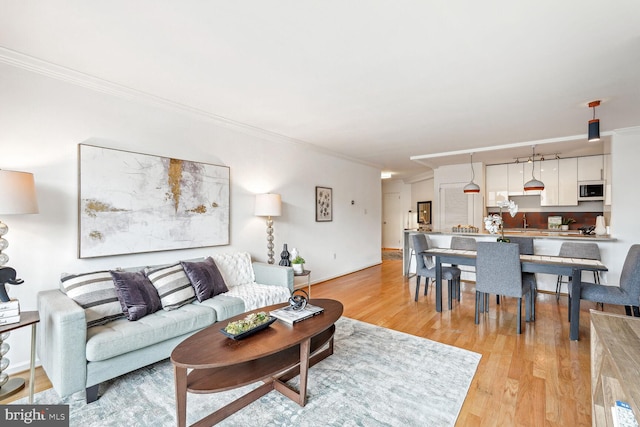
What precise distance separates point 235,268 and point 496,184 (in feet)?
20.5

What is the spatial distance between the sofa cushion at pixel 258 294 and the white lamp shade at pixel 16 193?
1729 mm

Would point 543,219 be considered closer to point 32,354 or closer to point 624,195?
point 624,195

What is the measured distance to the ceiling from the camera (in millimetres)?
1808

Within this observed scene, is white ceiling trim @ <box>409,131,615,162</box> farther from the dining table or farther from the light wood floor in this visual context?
the light wood floor

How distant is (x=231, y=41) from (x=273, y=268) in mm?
2393

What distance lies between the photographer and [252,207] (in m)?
4.18

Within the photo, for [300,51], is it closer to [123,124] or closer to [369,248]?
[123,124]

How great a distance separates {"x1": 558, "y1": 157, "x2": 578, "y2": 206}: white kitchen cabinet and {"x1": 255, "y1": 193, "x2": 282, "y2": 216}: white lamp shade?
604 cm

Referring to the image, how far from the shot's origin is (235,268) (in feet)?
11.8

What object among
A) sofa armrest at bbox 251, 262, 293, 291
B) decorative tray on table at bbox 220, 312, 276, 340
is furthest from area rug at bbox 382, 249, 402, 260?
decorative tray on table at bbox 220, 312, 276, 340

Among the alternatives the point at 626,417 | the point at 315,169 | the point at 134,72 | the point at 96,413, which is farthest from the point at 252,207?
the point at 626,417

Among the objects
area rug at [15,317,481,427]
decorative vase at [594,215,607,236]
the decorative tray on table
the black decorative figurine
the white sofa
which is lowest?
area rug at [15,317,481,427]

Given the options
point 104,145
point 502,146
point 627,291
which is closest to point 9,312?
point 104,145

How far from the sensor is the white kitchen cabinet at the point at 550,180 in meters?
6.25
